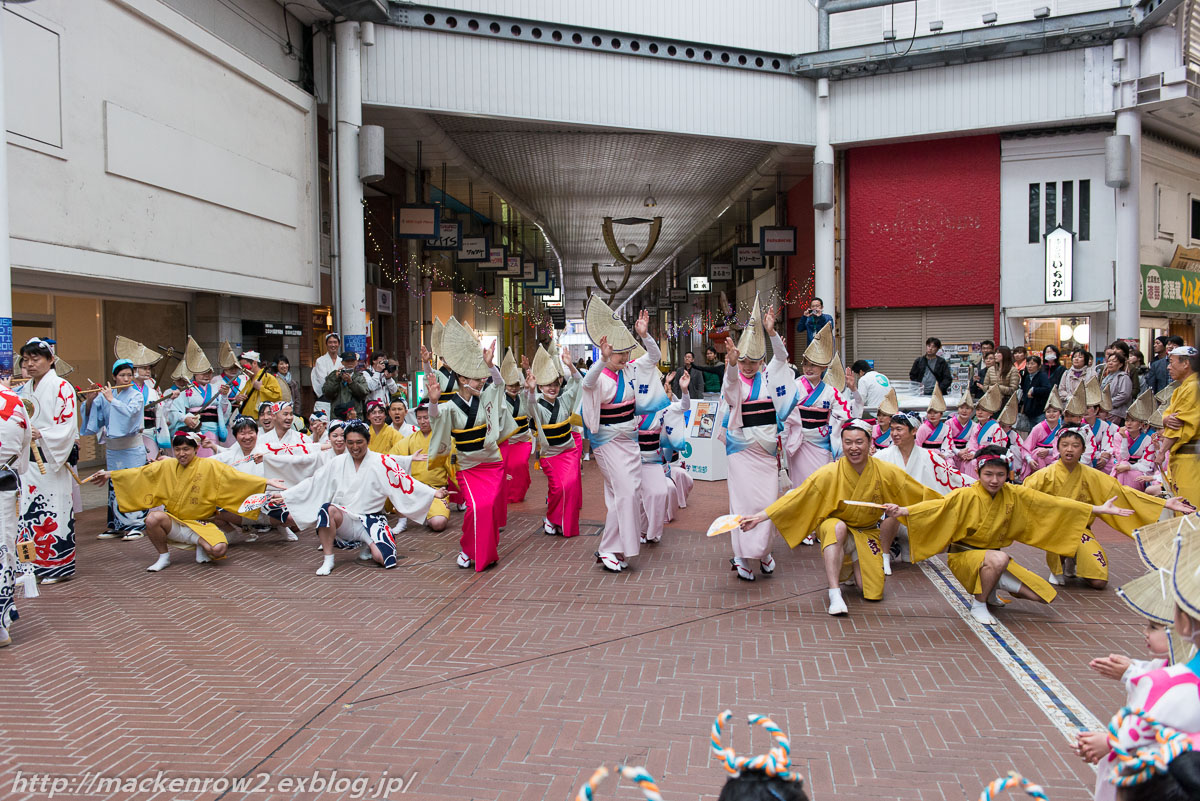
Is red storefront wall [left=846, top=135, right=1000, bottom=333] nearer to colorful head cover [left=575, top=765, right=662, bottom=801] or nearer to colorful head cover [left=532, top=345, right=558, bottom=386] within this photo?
colorful head cover [left=532, top=345, right=558, bottom=386]

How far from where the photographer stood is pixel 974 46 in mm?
16766

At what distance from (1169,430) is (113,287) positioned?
39.3 ft

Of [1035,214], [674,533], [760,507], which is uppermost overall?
[1035,214]

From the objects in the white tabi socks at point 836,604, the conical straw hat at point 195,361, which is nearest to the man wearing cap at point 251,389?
the conical straw hat at point 195,361

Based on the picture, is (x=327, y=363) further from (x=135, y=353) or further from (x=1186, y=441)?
(x=1186, y=441)

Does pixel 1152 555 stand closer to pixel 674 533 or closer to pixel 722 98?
pixel 674 533

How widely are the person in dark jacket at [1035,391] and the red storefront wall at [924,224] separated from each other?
5.90m

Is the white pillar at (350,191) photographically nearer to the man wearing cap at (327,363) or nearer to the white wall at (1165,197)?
the man wearing cap at (327,363)

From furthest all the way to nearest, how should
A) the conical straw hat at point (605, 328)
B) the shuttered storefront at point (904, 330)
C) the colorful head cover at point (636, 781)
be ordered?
the shuttered storefront at point (904, 330) < the conical straw hat at point (605, 328) < the colorful head cover at point (636, 781)

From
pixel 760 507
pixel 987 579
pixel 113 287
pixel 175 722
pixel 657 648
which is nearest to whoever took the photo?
pixel 175 722

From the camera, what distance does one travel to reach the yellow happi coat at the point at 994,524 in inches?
230

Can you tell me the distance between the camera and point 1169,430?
7.25 m

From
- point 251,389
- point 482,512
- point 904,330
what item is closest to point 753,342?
point 482,512

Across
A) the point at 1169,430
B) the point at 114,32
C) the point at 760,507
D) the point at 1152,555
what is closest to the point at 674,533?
the point at 760,507
